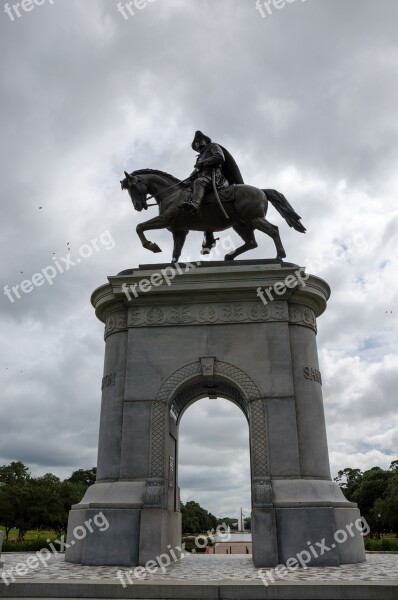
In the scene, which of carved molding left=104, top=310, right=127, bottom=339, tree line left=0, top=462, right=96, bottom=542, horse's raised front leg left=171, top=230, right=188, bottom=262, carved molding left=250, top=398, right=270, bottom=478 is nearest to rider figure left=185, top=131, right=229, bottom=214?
horse's raised front leg left=171, top=230, right=188, bottom=262

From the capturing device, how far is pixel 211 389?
15711 mm

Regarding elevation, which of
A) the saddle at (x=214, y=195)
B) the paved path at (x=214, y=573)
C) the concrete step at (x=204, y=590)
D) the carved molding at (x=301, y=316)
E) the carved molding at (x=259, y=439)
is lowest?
the concrete step at (x=204, y=590)

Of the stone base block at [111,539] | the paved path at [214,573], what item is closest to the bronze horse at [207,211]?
the stone base block at [111,539]

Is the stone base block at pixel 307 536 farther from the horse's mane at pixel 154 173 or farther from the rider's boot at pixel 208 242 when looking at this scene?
the horse's mane at pixel 154 173

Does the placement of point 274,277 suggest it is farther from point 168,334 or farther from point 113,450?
point 113,450

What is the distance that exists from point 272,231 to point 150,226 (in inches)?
148

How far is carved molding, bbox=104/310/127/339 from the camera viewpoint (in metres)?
14.7

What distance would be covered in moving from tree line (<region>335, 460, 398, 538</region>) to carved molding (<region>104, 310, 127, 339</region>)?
1326 inches

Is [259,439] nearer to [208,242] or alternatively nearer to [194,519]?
[208,242]

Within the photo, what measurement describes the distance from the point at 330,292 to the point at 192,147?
21.8 ft

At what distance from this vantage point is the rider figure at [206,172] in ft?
49.2

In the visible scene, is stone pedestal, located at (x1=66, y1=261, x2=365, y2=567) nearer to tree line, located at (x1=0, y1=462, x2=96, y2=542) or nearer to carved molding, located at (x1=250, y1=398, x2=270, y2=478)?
carved molding, located at (x1=250, y1=398, x2=270, y2=478)

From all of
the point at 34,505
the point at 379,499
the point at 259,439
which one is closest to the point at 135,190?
the point at 259,439

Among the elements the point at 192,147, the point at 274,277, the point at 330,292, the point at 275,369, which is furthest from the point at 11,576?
the point at 192,147
